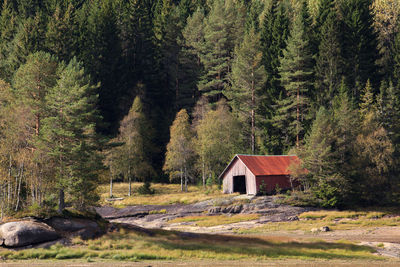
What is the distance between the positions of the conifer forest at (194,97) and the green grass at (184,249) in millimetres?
11697

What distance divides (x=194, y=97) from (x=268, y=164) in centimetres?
3820

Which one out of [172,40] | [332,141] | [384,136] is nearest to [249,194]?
[332,141]

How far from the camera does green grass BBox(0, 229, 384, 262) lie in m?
25.6

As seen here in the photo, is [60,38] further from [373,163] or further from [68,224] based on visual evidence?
[373,163]

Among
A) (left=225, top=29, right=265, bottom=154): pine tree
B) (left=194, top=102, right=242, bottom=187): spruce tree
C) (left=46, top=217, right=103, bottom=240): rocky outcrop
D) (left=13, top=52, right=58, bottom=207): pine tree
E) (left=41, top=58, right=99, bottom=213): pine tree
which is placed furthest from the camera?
(left=225, top=29, right=265, bottom=154): pine tree

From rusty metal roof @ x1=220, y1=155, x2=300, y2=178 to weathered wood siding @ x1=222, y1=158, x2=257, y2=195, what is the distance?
0.84 metres

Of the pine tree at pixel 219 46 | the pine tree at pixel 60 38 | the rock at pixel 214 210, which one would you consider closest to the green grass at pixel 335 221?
the rock at pixel 214 210

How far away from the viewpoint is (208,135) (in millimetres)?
73812

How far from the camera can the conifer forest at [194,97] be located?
157 ft

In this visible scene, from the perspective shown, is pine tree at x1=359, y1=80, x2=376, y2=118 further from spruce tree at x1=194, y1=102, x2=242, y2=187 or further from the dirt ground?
the dirt ground

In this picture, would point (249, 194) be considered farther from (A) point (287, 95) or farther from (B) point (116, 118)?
(B) point (116, 118)

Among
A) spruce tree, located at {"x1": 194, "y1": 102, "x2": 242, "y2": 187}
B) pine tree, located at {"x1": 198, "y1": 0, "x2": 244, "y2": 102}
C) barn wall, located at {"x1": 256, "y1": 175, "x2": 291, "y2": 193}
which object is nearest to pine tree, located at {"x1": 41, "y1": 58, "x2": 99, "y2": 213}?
barn wall, located at {"x1": 256, "y1": 175, "x2": 291, "y2": 193}

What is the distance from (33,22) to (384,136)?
71.7 metres

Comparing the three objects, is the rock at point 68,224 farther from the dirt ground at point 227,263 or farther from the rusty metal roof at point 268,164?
the rusty metal roof at point 268,164
